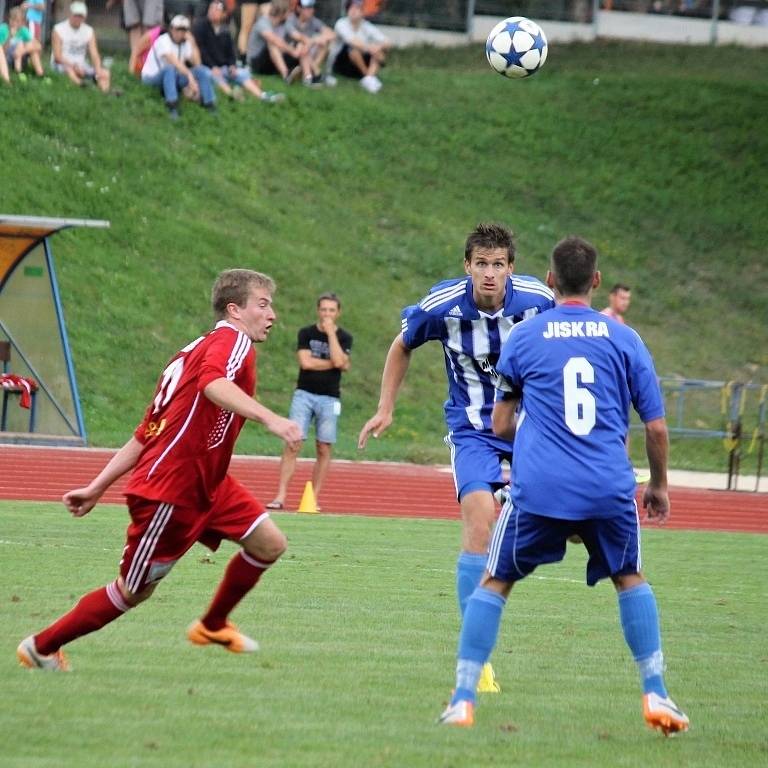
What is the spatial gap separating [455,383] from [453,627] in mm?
1662

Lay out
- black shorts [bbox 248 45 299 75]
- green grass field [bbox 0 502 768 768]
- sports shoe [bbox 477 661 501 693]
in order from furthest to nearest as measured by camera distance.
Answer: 1. black shorts [bbox 248 45 299 75]
2. sports shoe [bbox 477 661 501 693]
3. green grass field [bbox 0 502 768 768]

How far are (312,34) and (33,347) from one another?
12.4 m

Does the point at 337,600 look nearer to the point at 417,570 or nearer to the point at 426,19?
the point at 417,570

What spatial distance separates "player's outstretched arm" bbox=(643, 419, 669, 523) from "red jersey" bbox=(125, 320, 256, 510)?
169 cm

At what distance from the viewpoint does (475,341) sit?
7566 mm

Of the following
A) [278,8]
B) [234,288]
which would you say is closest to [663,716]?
[234,288]

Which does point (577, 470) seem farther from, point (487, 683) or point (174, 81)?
point (174, 81)

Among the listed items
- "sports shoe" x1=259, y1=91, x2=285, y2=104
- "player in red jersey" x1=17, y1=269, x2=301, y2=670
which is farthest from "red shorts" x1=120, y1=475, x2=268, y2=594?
"sports shoe" x1=259, y1=91, x2=285, y2=104

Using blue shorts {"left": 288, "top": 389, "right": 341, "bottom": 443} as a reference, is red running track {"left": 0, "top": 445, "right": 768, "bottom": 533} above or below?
below

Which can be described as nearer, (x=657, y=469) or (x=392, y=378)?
(x=657, y=469)

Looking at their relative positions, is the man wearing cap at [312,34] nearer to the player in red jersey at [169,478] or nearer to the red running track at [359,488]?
the red running track at [359,488]

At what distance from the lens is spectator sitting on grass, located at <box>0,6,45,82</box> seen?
88.9 ft

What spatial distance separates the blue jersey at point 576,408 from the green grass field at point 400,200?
15.4 meters

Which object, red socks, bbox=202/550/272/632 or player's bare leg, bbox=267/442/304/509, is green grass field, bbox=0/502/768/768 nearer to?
red socks, bbox=202/550/272/632
